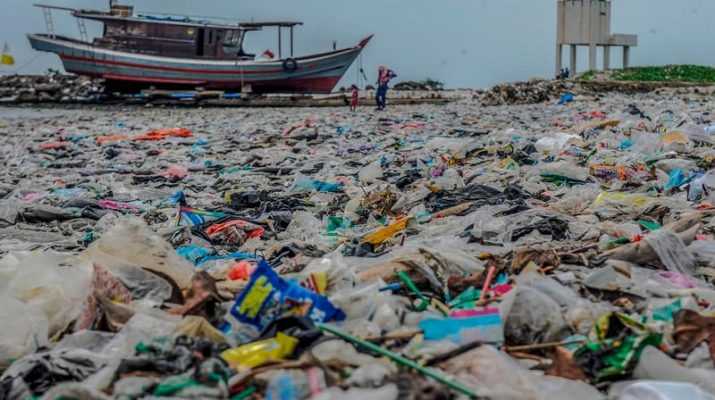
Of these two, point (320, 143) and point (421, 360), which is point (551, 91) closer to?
point (320, 143)

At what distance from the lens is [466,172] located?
23.0 feet

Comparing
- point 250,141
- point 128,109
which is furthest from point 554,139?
point 128,109

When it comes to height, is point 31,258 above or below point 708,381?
above

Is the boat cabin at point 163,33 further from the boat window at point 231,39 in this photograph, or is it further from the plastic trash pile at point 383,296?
the plastic trash pile at point 383,296

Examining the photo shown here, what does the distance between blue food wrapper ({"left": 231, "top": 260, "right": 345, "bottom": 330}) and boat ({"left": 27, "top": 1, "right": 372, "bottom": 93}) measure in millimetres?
24100

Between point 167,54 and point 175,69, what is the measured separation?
26.2 inches

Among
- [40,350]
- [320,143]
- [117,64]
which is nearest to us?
[40,350]

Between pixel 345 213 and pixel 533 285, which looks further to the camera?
pixel 345 213

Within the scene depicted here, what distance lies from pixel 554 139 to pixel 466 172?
1920 millimetres

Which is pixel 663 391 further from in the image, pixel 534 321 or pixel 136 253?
pixel 136 253

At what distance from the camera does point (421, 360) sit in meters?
2.13

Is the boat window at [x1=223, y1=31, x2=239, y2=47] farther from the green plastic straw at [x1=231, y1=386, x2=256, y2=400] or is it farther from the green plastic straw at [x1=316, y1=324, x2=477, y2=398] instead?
the green plastic straw at [x1=231, y1=386, x2=256, y2=400]

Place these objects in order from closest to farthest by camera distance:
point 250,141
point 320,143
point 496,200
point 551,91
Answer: point 496,200
point 320,143
point 250,141
point 551,91

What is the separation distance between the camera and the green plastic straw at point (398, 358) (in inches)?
76.4
